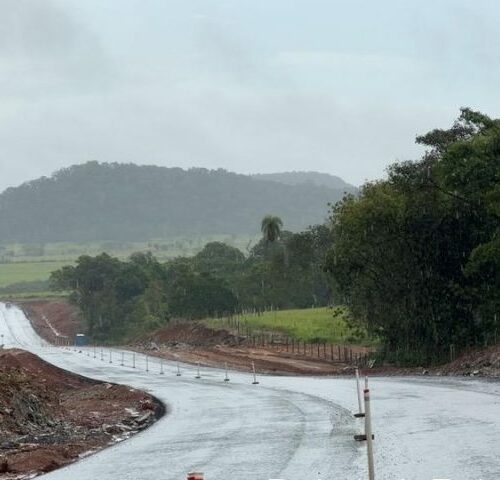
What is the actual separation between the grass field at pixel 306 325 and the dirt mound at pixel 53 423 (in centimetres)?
2827

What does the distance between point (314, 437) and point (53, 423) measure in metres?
8.98

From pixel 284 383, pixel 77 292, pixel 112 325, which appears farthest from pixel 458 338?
pixel 77 292

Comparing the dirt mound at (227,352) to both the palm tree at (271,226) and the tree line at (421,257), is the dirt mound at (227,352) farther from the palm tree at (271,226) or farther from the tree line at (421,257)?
the palm tree at (271,226)

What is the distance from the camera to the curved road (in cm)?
1272

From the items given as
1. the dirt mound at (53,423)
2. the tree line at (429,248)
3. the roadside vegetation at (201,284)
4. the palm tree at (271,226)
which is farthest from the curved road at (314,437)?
the palm tree at (271,226)

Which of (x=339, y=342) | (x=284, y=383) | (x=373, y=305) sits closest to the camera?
(x=284, y=383)

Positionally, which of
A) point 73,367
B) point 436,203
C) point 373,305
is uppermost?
point 436,203

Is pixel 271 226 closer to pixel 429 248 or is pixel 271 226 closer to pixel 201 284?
pixel 201 284

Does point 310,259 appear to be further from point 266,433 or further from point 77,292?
point 266,433

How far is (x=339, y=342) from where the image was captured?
199 ft

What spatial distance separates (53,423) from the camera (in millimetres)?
22672

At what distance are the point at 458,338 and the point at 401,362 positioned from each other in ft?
9.87

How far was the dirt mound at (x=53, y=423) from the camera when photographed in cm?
1619

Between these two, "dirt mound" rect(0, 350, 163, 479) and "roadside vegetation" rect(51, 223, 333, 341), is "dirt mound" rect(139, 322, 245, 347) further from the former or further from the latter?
"dirt mound" rect(0, 350, 163, 479)
